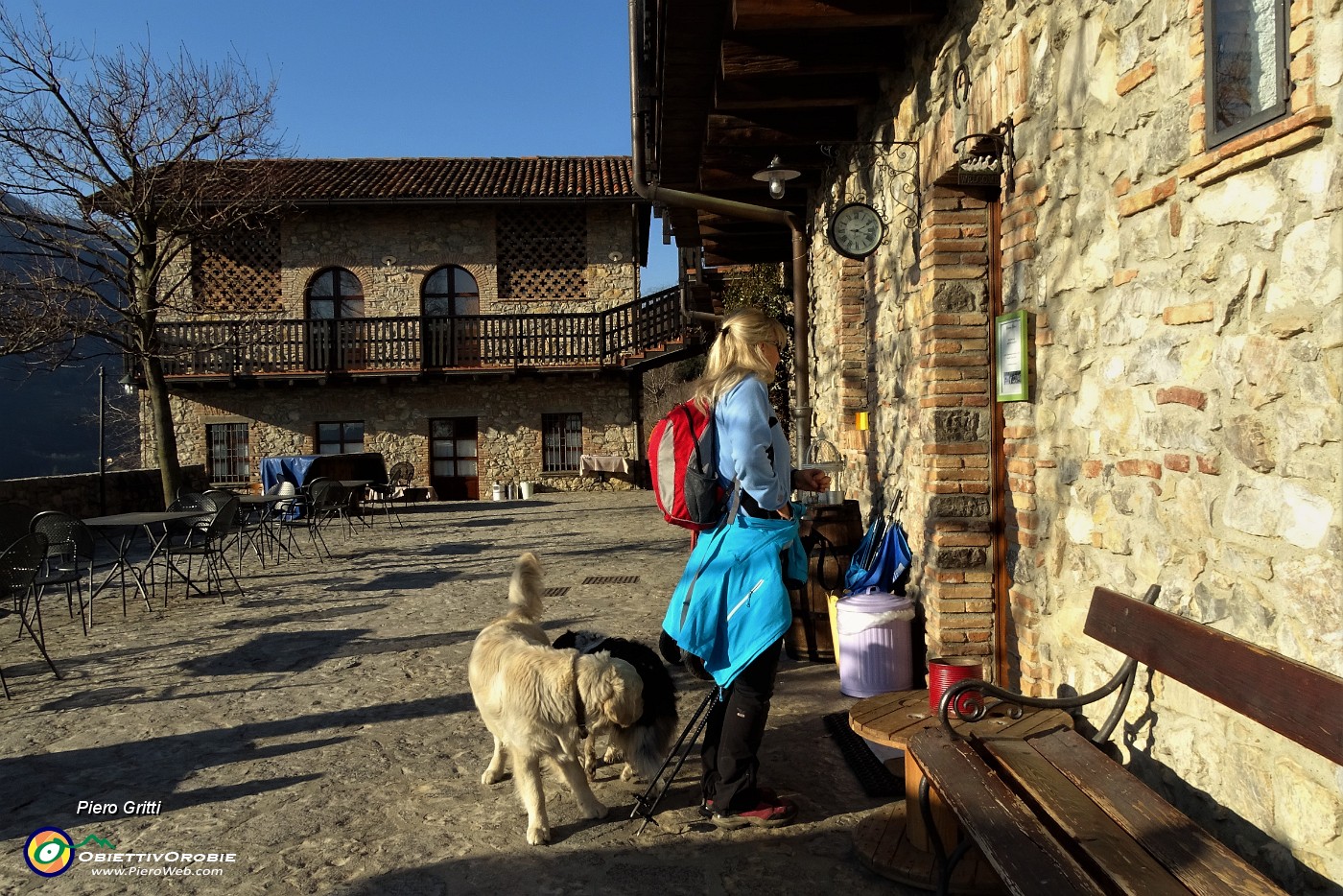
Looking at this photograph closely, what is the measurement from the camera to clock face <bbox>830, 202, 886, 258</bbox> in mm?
5402

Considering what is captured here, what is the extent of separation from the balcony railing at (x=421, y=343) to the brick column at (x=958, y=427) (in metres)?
16.6

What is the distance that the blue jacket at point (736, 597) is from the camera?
304 centimetres

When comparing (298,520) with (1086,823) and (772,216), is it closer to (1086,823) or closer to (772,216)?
(772,216)

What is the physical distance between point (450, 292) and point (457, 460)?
411cm

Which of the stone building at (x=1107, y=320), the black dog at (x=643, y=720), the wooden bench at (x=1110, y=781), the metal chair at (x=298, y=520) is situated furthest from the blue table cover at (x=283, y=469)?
the wooden bench at (x=1110, y=781)

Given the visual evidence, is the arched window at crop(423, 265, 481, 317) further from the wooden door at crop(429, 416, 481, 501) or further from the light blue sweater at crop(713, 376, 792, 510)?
the light blue sweater at crop(713, 376, 792, 510)

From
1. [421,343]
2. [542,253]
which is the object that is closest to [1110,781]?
[421,343]

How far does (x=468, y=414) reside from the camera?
854 inches

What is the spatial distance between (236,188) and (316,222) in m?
6.18

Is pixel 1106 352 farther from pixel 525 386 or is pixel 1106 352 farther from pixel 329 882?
pixel 525 386

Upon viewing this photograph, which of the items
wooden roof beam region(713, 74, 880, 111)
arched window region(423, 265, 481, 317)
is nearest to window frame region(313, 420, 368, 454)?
arched window region(423, 265, 481, 317)

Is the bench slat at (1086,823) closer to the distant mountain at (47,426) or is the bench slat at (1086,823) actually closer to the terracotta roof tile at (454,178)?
the terracotta roof tile at (454,178)

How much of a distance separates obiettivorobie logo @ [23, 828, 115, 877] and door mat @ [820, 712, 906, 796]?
268 cm

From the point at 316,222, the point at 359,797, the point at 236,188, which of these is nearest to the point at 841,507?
the point at 359,797
